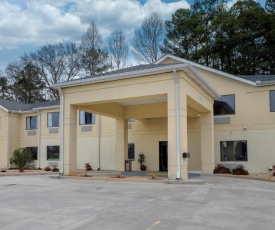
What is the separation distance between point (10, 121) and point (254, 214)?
84.8 feet

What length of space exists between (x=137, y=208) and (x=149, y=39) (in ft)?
112

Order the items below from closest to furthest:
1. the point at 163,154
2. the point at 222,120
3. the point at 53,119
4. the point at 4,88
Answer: the point at 222,120
the point at 163,154
the point at 53,119
the point at 4,88

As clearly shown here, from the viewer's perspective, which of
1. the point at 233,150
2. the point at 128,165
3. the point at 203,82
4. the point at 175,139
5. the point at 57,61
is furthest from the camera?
the point at 57,61

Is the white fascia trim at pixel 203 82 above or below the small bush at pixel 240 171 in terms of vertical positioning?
above

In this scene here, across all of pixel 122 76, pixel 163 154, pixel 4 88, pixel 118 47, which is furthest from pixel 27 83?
pixel 122 76

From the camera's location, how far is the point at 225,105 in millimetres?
21109

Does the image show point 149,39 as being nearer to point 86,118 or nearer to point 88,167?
point 86,118

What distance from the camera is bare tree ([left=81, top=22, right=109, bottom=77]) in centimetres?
4053

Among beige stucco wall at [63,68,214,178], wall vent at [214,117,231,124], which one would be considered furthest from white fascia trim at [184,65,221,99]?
wall vent at [214,117,231,124]

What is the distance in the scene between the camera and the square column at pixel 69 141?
1648cm

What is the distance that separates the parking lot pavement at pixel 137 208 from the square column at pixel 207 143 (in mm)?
7383

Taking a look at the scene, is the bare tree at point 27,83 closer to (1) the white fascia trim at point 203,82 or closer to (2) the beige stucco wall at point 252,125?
(2) the beige stucco wall at point 252,125

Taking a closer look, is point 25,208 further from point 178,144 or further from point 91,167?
point 91,167

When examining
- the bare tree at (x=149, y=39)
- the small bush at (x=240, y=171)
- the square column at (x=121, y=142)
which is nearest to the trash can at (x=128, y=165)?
the square column at (x=121, y=142)
